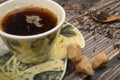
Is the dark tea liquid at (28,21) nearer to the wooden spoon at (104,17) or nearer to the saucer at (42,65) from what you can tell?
the saucer at (42,65)

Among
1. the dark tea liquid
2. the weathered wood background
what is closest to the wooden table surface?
the weathered wood background

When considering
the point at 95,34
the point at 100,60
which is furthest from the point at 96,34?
the point at 100,60

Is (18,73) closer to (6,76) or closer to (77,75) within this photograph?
(6,76)

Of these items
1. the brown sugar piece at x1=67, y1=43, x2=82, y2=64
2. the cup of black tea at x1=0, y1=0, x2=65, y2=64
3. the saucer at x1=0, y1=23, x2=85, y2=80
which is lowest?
the saucer at x1=0, y1=23, x2=85, y2=80

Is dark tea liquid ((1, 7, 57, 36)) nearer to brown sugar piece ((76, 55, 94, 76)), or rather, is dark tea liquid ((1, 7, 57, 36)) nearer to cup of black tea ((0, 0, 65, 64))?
cup of black tea ((0, 0, 65, 64))

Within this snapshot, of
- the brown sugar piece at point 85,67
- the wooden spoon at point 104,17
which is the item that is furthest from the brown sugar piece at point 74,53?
the wooden spoon at point 104,17

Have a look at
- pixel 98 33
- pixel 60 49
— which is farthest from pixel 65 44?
pixel 98 33
